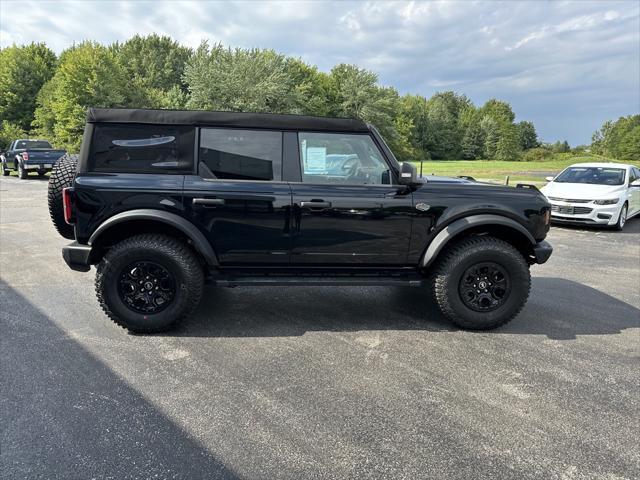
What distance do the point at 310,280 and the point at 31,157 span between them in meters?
19.7

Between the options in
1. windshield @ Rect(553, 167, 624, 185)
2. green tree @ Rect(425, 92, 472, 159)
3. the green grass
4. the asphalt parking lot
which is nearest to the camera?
the asphalt parking lot

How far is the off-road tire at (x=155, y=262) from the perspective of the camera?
349 cm

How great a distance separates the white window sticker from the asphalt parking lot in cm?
146

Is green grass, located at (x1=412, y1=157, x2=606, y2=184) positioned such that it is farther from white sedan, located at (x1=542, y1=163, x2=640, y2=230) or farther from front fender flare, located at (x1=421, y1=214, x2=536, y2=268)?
front fender flare, located at (x1=421, y1=214, x2=536, y2=268)

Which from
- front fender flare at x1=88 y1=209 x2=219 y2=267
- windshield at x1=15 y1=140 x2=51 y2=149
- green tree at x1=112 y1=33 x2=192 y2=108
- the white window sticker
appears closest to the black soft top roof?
the white window sticker

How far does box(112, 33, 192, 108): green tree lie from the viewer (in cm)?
5884

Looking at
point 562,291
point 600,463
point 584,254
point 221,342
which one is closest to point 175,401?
point 221,342

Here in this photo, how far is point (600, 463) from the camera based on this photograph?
7.14 feet

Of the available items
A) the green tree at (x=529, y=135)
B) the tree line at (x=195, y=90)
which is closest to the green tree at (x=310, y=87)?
the tree line at (x=195, y=90)

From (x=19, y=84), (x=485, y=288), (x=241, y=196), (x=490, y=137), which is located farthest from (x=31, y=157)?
(x=490, y=137)

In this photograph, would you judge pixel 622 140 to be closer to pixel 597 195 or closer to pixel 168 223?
pixel 597 195

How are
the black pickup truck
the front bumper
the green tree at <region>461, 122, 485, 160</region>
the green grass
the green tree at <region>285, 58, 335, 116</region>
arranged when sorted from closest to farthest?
the front bumper
the black pickup truck
the green grass
the green tree at <region>285, 58, 335, 116</region>
the green tree at <region>461, 122, 485, 160</region>

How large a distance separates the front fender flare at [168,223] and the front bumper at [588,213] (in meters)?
8.67

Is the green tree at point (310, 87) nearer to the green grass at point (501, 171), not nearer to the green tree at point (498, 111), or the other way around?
the green grass at point (501, 171)
